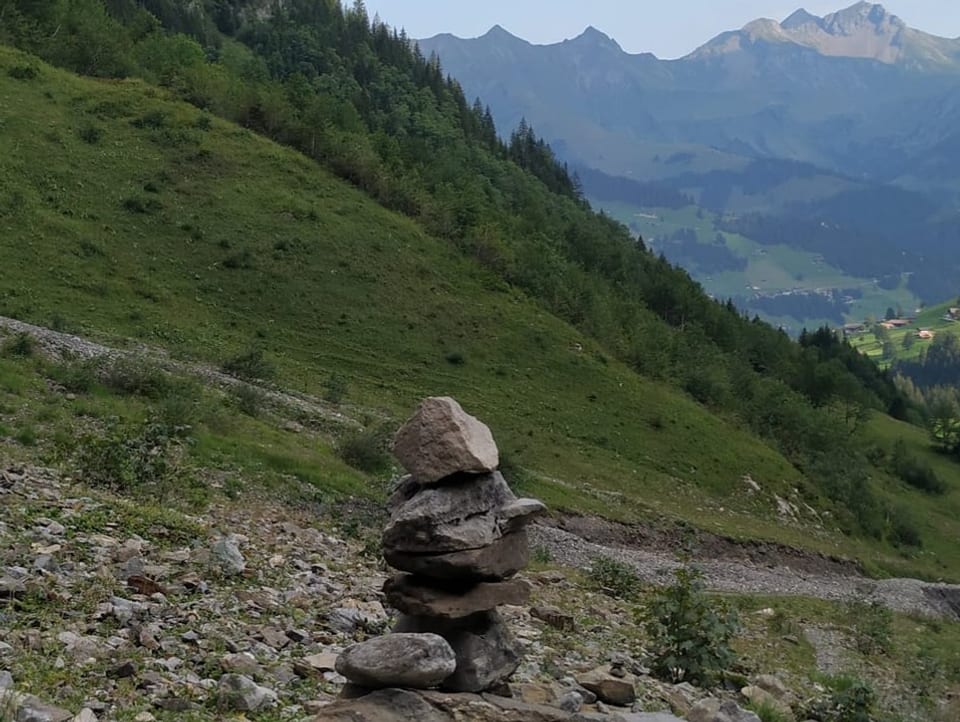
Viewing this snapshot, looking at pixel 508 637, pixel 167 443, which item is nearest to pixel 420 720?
pixel 508 637

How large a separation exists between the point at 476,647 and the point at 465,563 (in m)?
1.08

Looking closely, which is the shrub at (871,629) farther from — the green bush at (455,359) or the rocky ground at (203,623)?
the green bush at (455,359)

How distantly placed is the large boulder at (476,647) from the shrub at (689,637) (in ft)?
16.2

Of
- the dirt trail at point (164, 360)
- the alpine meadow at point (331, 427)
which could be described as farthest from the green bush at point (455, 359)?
the dirt trail at point (164, 360)

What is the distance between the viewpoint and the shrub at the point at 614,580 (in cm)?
2545

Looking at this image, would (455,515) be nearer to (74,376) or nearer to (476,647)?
(476,647)

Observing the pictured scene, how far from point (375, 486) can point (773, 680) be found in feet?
52.3

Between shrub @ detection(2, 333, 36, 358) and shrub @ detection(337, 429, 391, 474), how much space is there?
1145 centimetres

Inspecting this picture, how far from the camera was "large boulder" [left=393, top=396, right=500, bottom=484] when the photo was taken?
11672 millimetres

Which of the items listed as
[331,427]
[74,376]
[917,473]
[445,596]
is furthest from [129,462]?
[917,473]

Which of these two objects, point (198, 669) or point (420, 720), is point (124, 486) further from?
point (420, 720)

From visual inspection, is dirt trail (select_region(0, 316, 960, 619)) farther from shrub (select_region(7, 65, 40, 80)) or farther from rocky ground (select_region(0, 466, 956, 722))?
shrub (select_region(7, 65, 40, 80))

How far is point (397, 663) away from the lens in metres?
9.94

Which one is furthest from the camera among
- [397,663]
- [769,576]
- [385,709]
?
[769,576]
